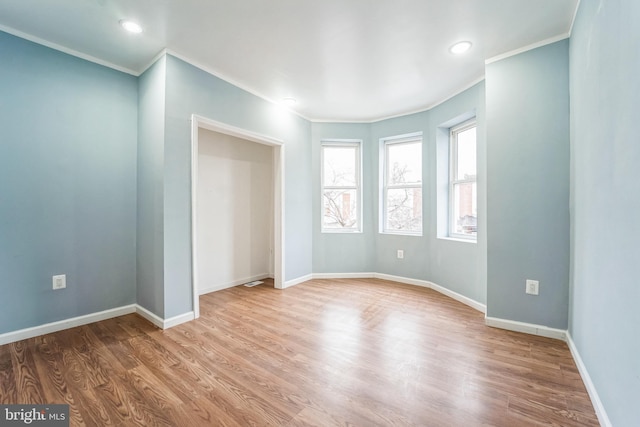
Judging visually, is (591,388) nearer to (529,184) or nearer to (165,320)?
(529,184)

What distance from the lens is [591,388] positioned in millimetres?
1542

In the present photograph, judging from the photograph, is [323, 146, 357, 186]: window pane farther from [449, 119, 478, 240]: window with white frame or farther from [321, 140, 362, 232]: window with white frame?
[449, 119, 478, 240]: window with white frame

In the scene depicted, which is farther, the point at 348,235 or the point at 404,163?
the point at 348,235

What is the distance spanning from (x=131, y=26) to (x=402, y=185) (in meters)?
3.65

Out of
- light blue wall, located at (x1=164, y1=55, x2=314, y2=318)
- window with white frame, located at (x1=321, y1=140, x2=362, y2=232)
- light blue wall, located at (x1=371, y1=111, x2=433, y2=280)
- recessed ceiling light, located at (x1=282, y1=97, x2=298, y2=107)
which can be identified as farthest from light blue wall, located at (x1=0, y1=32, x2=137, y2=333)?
light blue wall, located at (x1=371, y1=111, x2=433, y2=280)

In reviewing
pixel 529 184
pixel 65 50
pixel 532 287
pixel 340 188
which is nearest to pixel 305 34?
pixel 65 50

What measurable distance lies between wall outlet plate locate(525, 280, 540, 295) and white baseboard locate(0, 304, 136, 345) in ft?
13.1

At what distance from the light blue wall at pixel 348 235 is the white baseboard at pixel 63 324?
256 centimetres

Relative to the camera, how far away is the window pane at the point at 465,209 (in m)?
3.26

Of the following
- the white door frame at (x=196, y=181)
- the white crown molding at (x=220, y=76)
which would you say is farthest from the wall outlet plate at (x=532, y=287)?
the white crown molding at (x=220, y=76)

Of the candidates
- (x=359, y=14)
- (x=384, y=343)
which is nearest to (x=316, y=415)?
(x=384, y=343)

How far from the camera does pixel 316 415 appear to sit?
1.43 metres

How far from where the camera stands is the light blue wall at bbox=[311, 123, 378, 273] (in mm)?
4289

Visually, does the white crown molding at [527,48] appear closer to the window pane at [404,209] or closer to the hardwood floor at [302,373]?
the window pane at [404,209]
